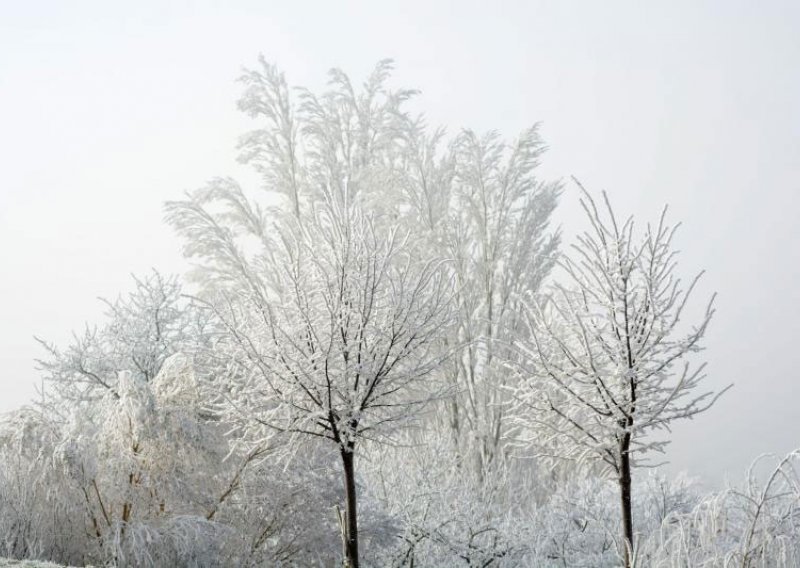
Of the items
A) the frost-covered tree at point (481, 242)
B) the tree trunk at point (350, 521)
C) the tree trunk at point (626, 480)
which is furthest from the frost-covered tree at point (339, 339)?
the frost-covered tree at point (481, 242)

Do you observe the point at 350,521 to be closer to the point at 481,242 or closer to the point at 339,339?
the point at 339,339

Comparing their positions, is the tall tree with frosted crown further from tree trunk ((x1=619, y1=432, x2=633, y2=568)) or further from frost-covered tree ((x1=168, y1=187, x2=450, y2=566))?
tree trunk ((x1=619, y1=432, x2=633, y2=568))

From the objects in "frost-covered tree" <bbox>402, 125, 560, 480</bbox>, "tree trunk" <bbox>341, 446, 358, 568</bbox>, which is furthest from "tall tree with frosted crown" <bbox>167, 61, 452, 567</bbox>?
"frost-covered tree" <bbox>402, 125, 560, 480</bbox>

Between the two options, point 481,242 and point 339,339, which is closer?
point 339,339

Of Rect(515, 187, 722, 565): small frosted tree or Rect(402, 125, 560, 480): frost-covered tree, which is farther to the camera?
Rect(402, 125, 560, 480): frost-covered tree

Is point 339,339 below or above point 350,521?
above

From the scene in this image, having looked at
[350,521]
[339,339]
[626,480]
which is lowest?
[350,521]

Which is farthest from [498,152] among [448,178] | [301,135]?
[301,135]

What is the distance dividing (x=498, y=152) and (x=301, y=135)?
13.7 ft

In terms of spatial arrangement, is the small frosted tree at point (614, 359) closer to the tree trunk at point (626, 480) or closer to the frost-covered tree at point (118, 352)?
the tree trunk at point (626, 480)

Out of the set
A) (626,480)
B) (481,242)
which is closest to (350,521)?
(626,480)

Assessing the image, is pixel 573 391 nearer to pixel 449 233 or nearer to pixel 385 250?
pixel 385 250

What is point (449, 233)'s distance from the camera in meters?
14.5

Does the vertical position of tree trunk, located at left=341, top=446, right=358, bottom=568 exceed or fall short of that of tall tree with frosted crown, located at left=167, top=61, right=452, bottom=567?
it falls short
